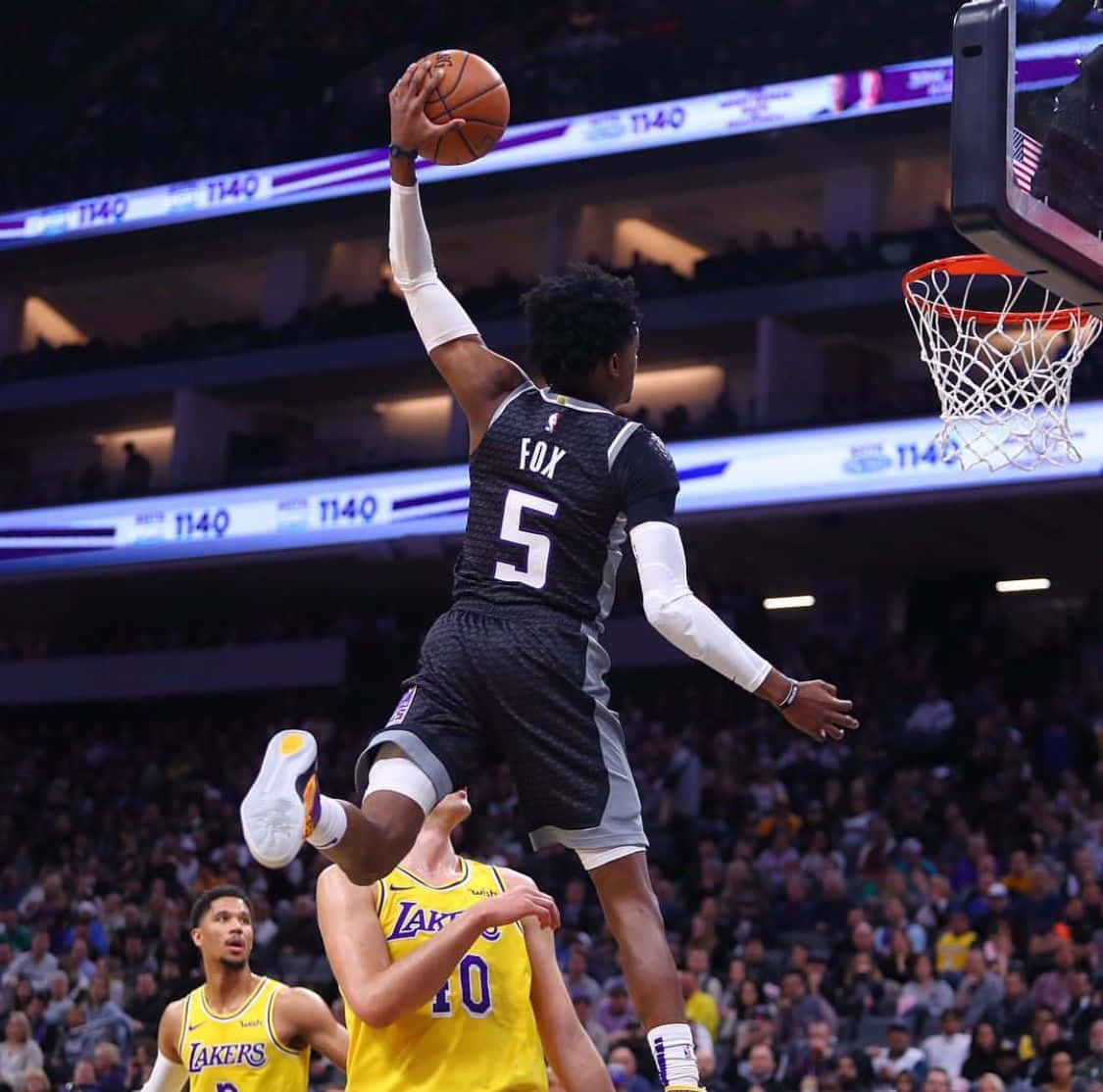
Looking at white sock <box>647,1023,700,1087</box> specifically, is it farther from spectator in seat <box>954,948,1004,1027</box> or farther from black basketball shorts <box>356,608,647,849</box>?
spectator in seat <box>954,948,1004,1027</box>

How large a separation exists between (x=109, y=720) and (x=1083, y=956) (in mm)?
17380

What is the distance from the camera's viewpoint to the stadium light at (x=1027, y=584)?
23.3m

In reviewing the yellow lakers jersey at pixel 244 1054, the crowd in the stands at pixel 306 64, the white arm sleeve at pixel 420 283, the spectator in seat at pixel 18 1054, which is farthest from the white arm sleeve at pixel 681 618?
the crowd in the stands at pixel 306 64

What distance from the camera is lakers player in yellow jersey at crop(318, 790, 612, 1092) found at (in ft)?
13.9

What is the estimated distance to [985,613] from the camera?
22.2 meters

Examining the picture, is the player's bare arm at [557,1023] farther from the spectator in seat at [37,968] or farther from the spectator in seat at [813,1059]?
the spectator in seat at [37,968]

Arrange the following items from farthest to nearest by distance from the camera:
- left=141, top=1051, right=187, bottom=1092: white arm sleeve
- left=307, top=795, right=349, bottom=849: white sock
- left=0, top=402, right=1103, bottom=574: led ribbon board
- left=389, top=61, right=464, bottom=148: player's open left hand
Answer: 1. left=0, top=402, right=1103, bottom=574: led ribbon board
2. left=141, top=1051, right=187, bottom=1092: white arm sleeve
3. left=389, top=61, right=464, bottom=148: player's open left hand
4. left=307, top=795, right=349, bottom=849: white sock

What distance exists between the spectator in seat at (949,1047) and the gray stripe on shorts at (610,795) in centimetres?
755

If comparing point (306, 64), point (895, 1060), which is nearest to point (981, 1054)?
point (895, 1060)

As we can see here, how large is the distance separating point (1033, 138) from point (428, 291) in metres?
1.89

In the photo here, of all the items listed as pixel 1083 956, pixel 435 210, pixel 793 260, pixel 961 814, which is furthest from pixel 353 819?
pixel 435 210

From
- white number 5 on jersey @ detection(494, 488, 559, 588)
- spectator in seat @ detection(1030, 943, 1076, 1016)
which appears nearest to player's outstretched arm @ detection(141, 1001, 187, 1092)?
white number 5 on jersey @ detection(494, 488, 559, 588)

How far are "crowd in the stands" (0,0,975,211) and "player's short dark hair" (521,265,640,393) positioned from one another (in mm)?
16877

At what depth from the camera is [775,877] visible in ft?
49.5
